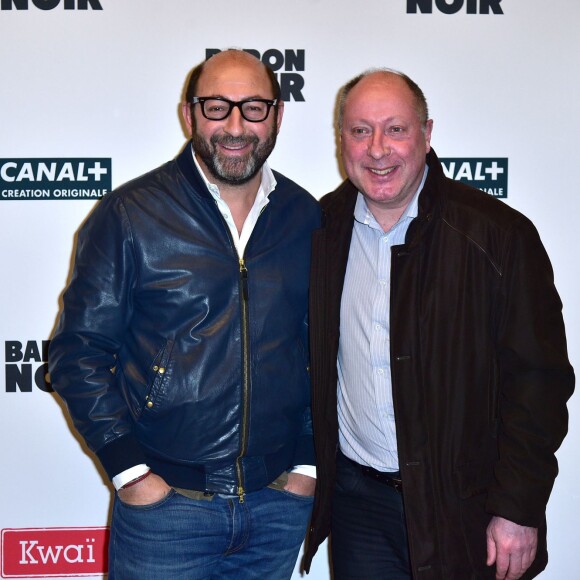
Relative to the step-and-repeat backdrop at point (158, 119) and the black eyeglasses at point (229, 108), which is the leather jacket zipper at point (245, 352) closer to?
the black eyeglasses at point (229, 108)

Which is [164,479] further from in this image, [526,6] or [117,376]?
[526,6]

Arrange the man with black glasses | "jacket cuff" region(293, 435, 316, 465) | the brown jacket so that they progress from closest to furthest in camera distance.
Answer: the brown jacket < the man with black glasses < "jacket cuff" region(293, 435, 316, 465)

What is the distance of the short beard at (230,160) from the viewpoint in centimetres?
187

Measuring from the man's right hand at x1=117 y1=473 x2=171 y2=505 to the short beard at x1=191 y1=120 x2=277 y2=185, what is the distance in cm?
73

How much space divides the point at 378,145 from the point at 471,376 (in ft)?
1.89

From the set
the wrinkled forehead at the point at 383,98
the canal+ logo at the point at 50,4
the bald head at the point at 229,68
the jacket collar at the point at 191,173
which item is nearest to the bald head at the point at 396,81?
the wrinkled forehead at the point at 383,98

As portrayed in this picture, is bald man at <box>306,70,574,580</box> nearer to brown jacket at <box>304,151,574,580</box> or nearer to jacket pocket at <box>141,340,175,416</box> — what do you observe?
brown jacket at <box>304,151,574,580</box>

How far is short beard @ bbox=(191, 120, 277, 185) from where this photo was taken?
6.13 ft

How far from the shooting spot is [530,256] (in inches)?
67.4

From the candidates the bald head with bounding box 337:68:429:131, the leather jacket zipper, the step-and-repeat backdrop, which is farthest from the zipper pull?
the step-and-repeat backdrop

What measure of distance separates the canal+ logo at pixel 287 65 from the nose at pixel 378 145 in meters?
0.84

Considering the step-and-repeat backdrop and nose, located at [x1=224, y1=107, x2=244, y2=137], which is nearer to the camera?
nose, located at [x1=224, y1=107, x2=244, y2=137]

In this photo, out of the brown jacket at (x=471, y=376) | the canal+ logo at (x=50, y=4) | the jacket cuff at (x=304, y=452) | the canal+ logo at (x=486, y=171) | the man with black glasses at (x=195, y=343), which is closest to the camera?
the brown jacket at (x=471, y=376)

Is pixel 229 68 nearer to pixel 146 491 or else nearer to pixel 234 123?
pixel 234 123
